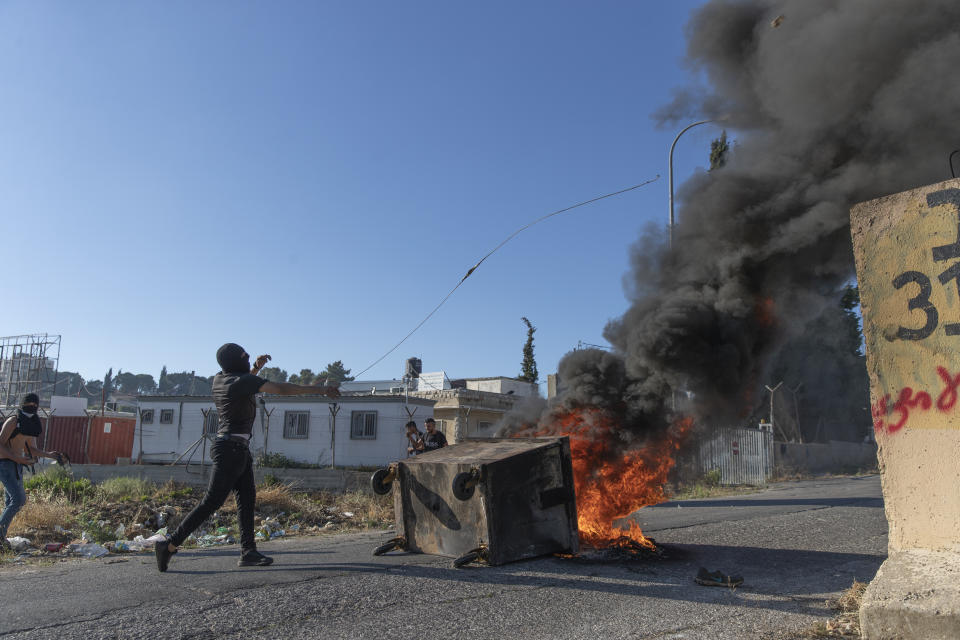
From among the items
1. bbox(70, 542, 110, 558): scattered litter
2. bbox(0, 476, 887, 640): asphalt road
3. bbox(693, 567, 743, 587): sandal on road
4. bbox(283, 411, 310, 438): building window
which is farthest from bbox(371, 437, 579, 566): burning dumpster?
bbox(283, 411, 310, 438): building window

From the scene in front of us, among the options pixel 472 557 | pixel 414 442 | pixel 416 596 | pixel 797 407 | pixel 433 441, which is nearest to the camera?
pixel 416 596

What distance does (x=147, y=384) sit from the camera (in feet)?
363

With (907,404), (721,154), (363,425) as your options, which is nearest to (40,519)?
(907,404)

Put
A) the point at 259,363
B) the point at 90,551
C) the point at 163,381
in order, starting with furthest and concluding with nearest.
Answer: the point at 163,381, the point at 90,551, the point at 259,363

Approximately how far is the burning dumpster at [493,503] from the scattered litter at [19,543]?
4.03 meters

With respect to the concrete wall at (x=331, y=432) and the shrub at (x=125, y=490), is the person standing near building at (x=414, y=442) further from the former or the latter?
the concrete wall at (x=331, y=432)

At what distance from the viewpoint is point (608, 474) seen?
22.8 feet

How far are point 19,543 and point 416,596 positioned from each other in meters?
5.16

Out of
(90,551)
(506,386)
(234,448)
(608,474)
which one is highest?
(506,386)

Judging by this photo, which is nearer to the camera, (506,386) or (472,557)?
(472,557)

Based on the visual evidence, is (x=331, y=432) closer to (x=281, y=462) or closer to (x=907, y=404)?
(x=281, y=462)

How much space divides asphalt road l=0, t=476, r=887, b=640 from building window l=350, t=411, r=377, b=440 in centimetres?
1831

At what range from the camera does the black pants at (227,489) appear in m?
4.98

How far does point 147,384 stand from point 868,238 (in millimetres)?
122388
